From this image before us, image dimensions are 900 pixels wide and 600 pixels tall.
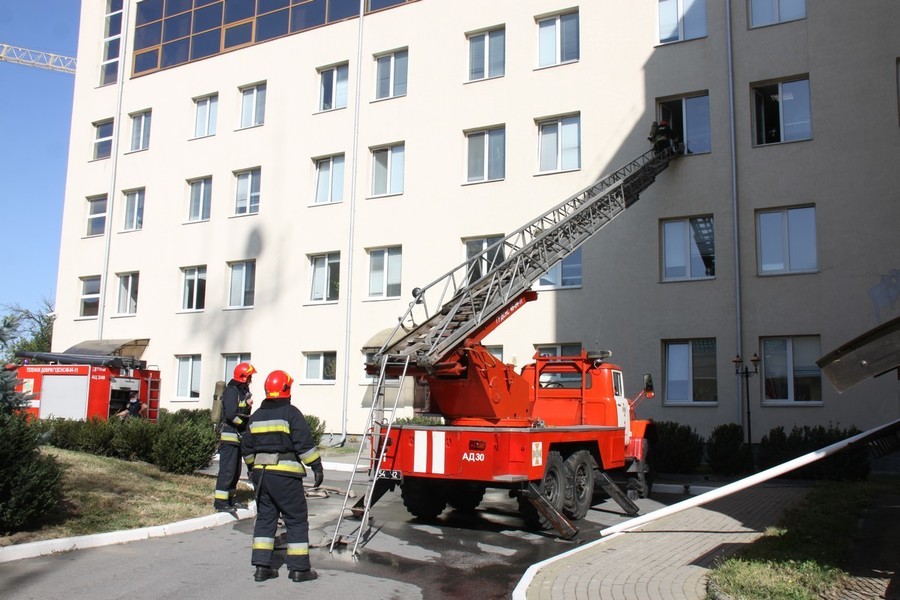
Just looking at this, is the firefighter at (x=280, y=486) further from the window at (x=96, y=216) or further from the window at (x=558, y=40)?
the window at (x=96, y=216)

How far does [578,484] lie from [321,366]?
14.6m

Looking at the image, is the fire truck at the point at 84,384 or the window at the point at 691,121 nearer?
the window at the point at 691,121

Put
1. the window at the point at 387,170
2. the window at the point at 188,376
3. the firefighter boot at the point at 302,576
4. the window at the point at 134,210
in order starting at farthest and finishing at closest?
the window at the point at 134,210 < the window at the point at 188,376 < the window at the point at 387,170 < the firefighter boot at the point at 302,576

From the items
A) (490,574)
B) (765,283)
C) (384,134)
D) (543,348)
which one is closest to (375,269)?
(384,134)

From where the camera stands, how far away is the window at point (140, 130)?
30.2m

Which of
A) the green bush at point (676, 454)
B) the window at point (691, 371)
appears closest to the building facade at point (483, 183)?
the window at point (691, 371)

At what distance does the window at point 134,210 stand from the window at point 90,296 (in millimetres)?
2297

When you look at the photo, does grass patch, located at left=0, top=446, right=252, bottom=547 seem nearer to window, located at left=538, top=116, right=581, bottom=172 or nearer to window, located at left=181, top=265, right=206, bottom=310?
window, located at left=538, top=116, right=581, bottom=172

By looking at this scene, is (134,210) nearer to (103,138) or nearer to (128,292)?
(128,292)

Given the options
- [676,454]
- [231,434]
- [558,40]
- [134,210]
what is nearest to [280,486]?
[231,434]

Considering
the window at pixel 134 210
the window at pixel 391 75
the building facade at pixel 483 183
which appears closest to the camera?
the building facade at pixel 483 183

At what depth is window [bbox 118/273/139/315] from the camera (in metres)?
29.2

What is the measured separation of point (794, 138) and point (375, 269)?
38.5ft

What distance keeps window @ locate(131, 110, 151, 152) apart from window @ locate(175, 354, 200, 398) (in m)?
8.47
